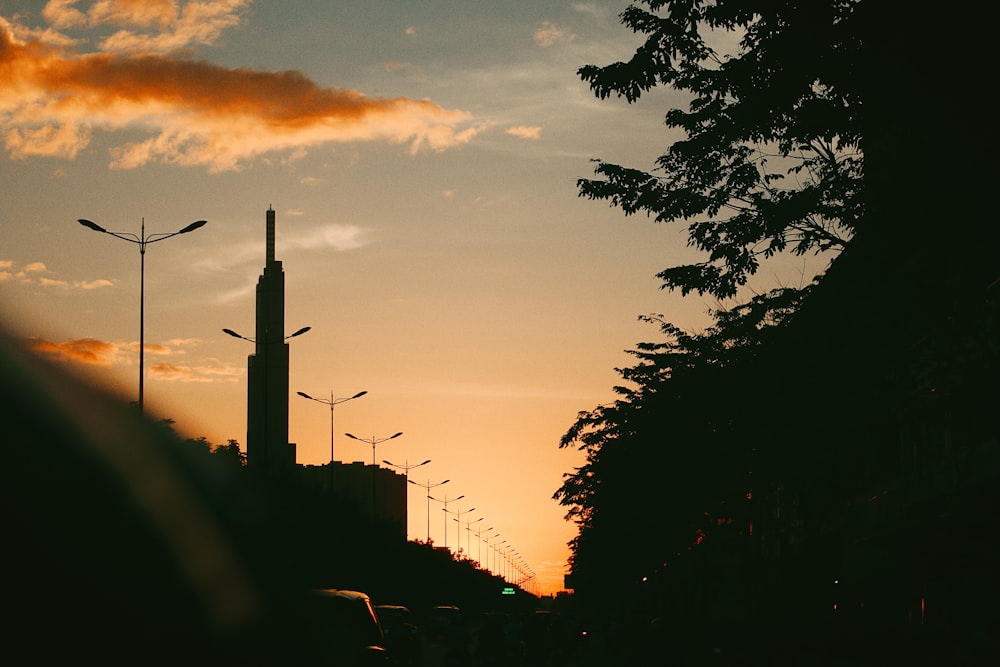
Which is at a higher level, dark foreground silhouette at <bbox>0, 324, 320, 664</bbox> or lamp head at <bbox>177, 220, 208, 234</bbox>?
lamp head at <bbox>177, 220, 208, 234</bbox>

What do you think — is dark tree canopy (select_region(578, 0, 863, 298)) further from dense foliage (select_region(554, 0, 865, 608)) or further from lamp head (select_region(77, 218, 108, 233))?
lamp head (select_region(77, 218, 108, 233))

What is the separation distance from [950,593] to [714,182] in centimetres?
2316

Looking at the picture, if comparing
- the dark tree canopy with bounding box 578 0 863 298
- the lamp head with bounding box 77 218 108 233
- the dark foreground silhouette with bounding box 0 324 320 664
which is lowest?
the dark foreground silhouette with bounding box 0 324 320 664

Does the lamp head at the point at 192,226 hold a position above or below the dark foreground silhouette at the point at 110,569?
above

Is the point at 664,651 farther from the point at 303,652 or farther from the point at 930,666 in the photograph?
the point at 303,652

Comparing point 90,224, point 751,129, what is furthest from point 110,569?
point 90,224

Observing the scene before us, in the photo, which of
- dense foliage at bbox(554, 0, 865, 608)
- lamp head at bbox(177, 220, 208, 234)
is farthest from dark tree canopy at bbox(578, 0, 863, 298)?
lamp head at bbox(177, 220, 208, 234)

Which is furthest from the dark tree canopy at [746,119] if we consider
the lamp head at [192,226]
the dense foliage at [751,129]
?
the lamp head at [192,226]

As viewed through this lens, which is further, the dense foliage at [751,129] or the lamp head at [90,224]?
the lamp head at [90,224]

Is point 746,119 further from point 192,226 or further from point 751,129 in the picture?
point 192,226

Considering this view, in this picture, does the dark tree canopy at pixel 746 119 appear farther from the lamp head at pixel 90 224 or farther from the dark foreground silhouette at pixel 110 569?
the lamp head at pixel 90 224

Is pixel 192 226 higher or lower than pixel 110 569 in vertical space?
higher

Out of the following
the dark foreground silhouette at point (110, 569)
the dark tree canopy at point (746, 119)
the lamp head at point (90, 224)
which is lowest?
the dark foreground silhouette at point (110, 569)

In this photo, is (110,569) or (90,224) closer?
(110,569)
